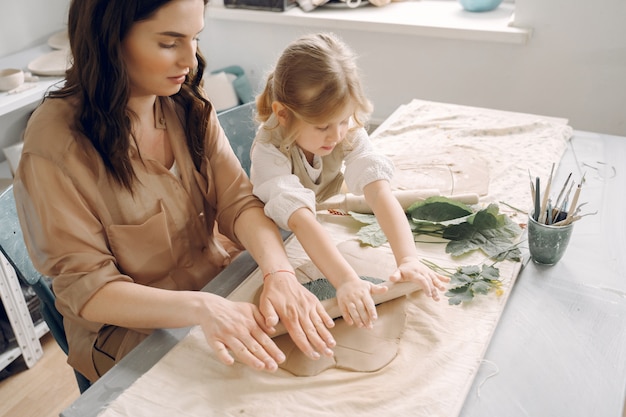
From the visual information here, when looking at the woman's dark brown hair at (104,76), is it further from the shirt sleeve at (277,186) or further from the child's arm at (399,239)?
the child's arm at (399,239)

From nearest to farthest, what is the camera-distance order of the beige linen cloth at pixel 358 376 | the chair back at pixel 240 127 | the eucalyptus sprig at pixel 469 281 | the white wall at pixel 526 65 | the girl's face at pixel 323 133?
the beige linen cloth at pixel 358 376 → the eucalyptus sprig at pixel 469 281 → the girl's face at pixel 323 133 → the chair back at pixel 240 127 → the white wall at pixel 526 65

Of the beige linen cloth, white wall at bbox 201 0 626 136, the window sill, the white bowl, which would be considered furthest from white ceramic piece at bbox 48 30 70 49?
the beige linen cloth

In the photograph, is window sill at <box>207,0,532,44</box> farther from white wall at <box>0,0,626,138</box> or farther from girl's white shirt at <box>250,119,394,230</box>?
girl's white shirt at <box>250,119,394,230</box>

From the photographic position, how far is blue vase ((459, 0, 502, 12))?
237cm

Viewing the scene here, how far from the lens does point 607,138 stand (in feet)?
5.40

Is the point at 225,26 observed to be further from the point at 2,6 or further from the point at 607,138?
the point at 607,138

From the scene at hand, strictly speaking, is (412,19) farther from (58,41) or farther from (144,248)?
(144,248)

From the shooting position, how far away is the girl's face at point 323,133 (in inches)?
45.5

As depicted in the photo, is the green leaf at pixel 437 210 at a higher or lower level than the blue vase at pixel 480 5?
lower

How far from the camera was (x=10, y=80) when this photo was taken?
1945 mm

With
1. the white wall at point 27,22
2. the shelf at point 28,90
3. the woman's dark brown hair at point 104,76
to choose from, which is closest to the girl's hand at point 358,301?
the woman's dark brown hair at point 104,76

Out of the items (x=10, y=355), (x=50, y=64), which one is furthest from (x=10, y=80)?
(x=10, y=355)

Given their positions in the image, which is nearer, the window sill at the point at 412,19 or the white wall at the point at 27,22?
the window sill at the point at 412,19

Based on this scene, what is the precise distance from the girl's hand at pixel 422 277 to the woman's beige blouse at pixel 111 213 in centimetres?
36
